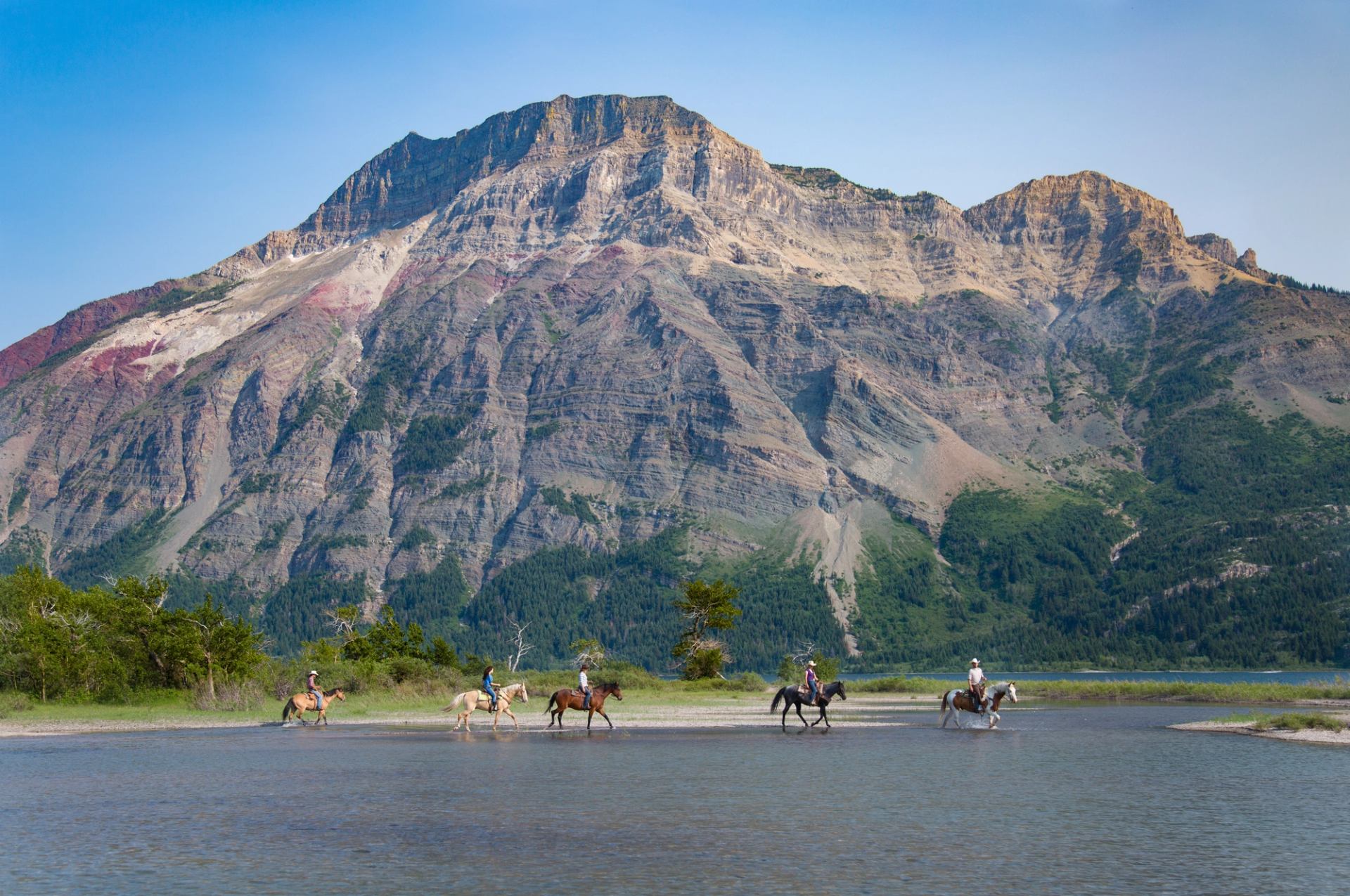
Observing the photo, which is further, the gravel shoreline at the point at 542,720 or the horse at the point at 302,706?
the horse at the point at 302,706

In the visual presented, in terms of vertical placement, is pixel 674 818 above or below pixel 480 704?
above

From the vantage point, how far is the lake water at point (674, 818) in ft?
71.8

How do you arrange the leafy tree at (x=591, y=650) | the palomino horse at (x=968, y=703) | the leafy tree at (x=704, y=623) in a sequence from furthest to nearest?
the leafy tree at (x=591, y=650), the leafy tree at (x=704, y=623), the palomino horse at (x=968, y=703)

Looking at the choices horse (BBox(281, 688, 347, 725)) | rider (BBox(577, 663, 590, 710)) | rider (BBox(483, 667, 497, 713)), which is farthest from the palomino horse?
horse (BBox(281, 688, 347, 725))

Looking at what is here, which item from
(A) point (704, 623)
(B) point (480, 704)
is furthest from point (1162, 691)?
(B) point (480, 704)

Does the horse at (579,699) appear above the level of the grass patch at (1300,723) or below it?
above

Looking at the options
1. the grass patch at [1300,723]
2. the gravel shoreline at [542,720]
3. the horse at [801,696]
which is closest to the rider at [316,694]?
the gravel shoreline at [542,720]

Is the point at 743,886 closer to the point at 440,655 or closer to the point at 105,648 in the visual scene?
the point at 105,648

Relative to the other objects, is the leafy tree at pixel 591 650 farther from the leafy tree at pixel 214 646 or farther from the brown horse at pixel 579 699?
the brown horse at pixel 579 699

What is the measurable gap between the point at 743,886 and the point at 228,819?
14.0 metres

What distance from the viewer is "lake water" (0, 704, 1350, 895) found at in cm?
2189

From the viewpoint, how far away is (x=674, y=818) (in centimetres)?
2856

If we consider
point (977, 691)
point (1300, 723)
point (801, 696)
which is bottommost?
point (1300, 723)

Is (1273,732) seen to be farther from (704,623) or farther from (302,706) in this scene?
(704,623)
